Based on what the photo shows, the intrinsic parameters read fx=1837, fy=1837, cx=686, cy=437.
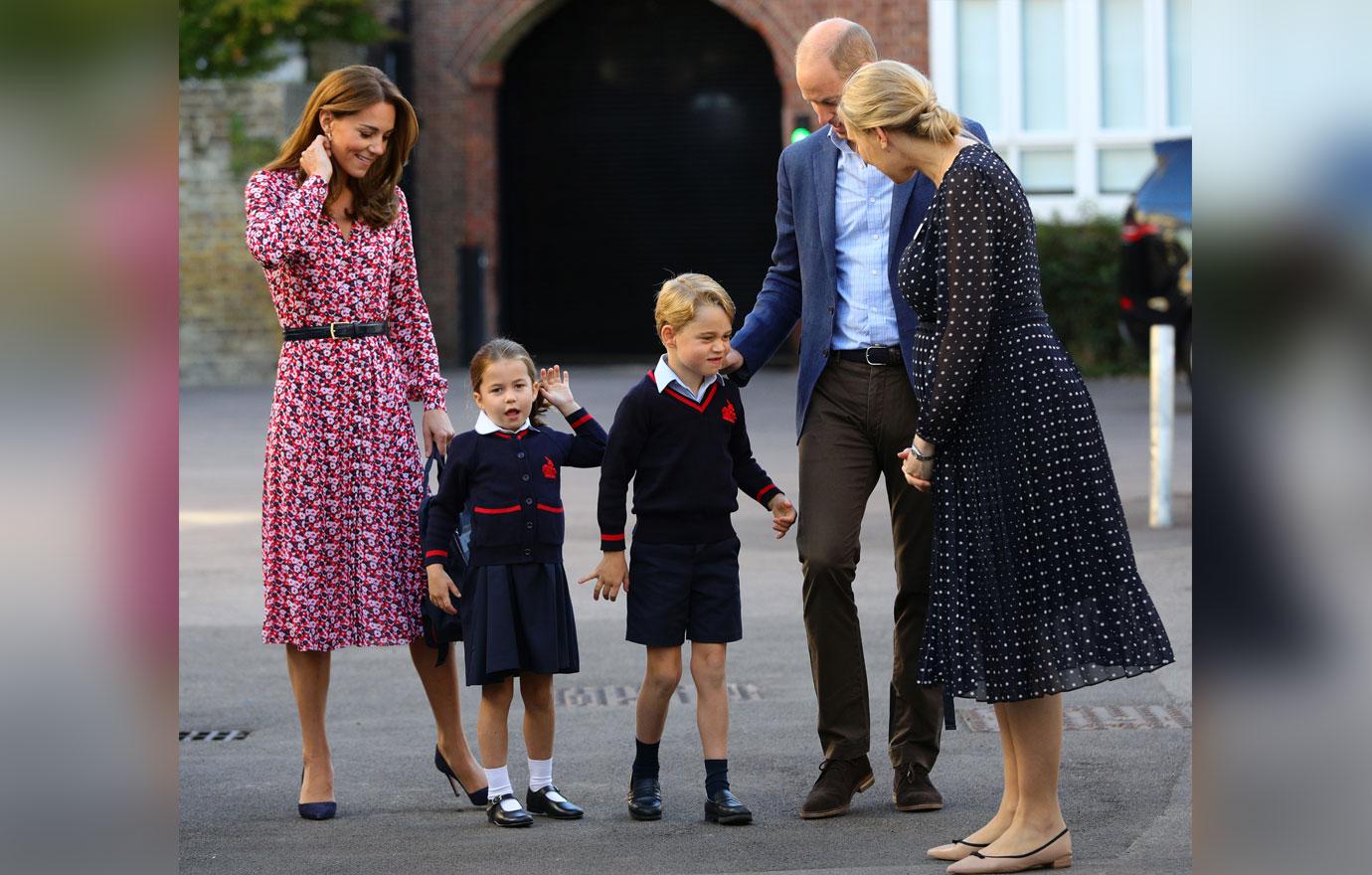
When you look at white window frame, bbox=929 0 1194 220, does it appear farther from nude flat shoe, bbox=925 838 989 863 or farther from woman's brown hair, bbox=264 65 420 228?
nude flat shoe, bbox=925 838 989 863

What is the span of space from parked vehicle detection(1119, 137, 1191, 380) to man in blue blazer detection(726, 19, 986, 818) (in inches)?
467

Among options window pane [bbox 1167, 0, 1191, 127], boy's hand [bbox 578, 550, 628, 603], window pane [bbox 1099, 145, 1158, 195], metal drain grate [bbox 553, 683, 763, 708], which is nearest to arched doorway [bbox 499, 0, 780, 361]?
window pane [bbox 1099, 145, 1158, 195]

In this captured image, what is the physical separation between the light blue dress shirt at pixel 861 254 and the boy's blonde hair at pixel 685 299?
13.2 inches

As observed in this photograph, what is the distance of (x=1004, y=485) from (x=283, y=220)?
2065 mm

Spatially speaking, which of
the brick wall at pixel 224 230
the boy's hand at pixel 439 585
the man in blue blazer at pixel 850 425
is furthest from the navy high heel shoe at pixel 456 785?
the brick wall at pixel 224 230

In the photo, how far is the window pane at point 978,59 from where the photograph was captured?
2309 centimetres

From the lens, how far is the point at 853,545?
5098 millimetres

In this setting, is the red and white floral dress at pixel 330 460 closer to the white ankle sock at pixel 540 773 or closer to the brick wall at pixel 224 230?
the white ankle sock at pixel 540 773

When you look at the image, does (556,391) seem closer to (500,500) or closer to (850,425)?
(500,500)

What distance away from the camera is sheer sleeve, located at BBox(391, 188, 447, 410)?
5.31 meters

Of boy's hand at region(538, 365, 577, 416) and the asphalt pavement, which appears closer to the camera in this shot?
the asphalt pavement
